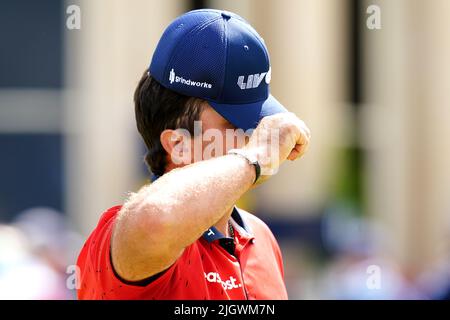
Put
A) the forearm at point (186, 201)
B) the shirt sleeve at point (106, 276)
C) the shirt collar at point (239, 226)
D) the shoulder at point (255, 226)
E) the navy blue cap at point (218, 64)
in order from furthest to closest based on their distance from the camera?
the shoulder at point (255, 226), the shirt collar at point (239, 226), the navy blue cap at point (218, 64), the shirt sleeve at point (106, 276), the forearm at point (186, 201)

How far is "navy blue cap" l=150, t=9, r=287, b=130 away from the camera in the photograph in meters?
2.97

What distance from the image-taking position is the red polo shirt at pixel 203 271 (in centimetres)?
282

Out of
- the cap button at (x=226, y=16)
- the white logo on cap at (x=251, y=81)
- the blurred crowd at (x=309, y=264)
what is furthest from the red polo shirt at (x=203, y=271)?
the blurred crowd at (x=309, y=264)

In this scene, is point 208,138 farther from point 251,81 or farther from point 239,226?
point 239,226

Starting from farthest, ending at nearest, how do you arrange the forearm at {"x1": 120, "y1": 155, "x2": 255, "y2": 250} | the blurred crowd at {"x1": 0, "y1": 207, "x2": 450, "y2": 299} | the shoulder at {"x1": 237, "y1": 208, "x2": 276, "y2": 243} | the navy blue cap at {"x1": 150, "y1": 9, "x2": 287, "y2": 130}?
the blurred crowd at {"x1": 0, "y1": 207, "x2": 450, "y2": 299}, the shoulder at {"x1": 237, "y1": 208, "x2": 276, "y2": 243}, the navy blue cap at {"x1": 150, "y1": 9, "x2": 287, "y2": 130}, the forearm at {"x1": 120, "y1": 155, "x2": 255, "y2": 250}

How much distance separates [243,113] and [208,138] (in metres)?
0.13

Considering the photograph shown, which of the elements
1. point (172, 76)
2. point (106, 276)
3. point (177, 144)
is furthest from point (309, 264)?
point (106, 276)

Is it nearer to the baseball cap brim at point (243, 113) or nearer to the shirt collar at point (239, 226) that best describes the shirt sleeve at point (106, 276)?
the shirt collar at point (239, 226)

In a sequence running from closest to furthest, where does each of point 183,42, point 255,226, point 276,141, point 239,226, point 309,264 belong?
point 276,141, point 183,42, point 239,226, point 255,226, point 309,264

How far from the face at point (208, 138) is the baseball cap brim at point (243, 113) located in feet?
0.06

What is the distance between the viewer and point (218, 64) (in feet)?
9.72

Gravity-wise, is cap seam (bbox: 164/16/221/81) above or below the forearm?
→ above

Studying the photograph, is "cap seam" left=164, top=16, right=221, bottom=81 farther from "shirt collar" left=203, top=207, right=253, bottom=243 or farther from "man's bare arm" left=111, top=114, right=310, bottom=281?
"shirt collar" left=203, top=207, right=253, bottom=243

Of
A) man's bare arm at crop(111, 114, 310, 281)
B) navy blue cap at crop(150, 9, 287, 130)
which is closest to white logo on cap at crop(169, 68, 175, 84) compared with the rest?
navy blue cap at crop(150, 9, 287, 130)
